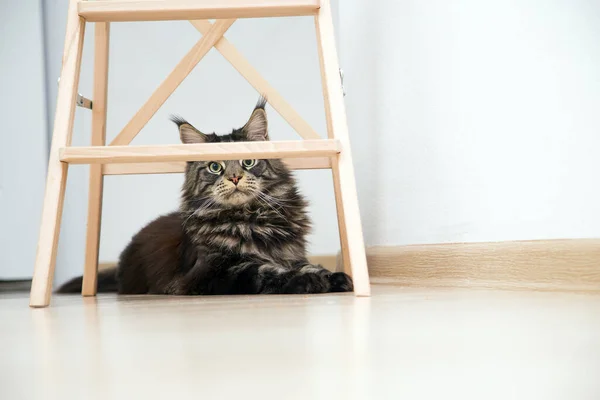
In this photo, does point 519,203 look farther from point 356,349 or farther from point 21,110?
point 21,110

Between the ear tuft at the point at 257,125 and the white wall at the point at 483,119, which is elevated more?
the ear tuft at the point at 257,125

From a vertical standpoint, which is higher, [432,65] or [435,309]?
[432,65]

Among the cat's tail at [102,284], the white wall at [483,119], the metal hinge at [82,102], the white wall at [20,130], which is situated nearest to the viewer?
the white wall at [483,119]

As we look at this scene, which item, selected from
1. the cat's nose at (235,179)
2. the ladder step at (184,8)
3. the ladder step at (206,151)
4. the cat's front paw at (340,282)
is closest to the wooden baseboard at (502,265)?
the cat's front paw at (340,282)

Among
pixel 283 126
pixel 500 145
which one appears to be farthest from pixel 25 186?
pixel 500 145

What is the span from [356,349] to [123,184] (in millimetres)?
2812

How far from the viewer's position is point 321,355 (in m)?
0.51

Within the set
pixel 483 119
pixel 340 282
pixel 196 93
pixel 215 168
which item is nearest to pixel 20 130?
pixel 196 93

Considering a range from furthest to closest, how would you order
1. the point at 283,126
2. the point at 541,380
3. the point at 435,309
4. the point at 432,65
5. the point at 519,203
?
the point at 283,126 → the point at 432,65 → the point at 519,203 → the point at 435,309 → the point at 541,380

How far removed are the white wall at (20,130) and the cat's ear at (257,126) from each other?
1.56 metres

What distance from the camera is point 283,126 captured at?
312 centimetres

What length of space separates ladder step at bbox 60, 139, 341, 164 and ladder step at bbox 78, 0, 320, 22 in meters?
0.29

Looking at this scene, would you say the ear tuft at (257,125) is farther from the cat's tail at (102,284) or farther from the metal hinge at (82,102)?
the cat's tail at (102,284)

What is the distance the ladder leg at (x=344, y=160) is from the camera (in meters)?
1.35
